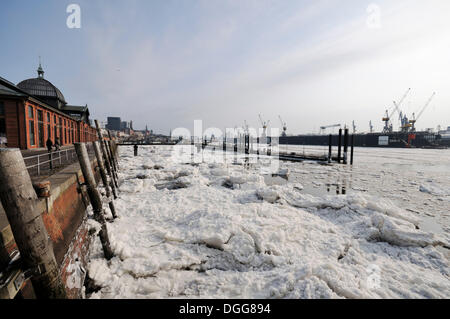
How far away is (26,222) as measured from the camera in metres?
2.46

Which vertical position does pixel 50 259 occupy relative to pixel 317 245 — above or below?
above

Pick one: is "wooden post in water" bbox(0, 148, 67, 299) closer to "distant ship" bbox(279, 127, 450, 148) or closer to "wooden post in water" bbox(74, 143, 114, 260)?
"wooden post in water" bbox(74, 143, 114, 260)

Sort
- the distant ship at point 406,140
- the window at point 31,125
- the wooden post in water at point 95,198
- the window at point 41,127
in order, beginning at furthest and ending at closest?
the distant ship at point 406,140 < the window at point 41,127 < the window at point 31,125 < the wooden post in water at point 95,198

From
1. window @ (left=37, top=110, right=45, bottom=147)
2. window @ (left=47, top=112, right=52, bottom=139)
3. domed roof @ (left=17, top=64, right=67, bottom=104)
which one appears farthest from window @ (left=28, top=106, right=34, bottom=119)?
domed roof @ (left=17, top=64, right=67, bottom=104)

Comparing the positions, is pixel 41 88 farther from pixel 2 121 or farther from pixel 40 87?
pixel 2 121

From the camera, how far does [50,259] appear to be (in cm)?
266

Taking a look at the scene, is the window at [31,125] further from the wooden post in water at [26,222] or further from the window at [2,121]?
the wooden post in water at [26,222]

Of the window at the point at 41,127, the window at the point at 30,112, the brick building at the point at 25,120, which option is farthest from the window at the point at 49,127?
the window at the point at 30,112

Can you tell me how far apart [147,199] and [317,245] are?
8.31 m

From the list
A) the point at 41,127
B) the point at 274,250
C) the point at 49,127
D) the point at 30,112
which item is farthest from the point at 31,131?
the point at 274,250

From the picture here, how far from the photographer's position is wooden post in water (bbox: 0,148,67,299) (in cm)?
235

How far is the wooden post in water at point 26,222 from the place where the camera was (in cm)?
235
